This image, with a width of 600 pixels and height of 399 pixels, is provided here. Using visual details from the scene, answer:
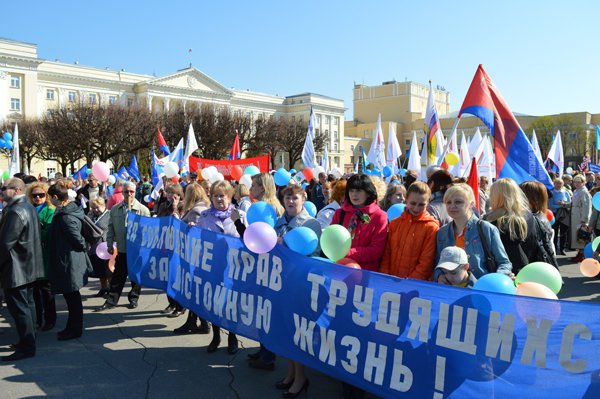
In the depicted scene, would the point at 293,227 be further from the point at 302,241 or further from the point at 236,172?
the point at 236,172

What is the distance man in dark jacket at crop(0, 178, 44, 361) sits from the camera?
4941 mm

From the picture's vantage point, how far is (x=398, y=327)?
127 inches

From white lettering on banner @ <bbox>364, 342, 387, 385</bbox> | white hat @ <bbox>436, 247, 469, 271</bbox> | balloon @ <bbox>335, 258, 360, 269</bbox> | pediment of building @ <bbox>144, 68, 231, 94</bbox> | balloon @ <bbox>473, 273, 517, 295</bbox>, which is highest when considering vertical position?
pediment of building @ <bbox>144, 68, 231, 94</bbox>

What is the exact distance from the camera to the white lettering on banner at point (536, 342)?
2.64 metres

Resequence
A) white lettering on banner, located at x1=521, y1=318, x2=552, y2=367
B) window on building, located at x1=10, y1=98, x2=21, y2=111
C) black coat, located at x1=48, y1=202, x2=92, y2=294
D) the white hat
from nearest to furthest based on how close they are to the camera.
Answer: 1. white lettering on banner, located at x1=521, y1=318, x2=552, y2=367
2. the white hat
3. black coat, located at x1=48, y1=202, x2=92, y2=294
4. window on building, located at x1=10, y1=98, x2=21, y2=111

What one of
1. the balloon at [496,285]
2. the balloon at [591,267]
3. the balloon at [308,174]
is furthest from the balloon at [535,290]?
the balloon at [308,174]

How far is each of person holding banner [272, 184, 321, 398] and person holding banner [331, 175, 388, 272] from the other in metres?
0.39

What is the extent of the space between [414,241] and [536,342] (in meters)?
1.36

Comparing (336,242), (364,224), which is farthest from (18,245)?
(364,224)

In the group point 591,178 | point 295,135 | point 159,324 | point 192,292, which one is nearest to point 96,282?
point 159,324

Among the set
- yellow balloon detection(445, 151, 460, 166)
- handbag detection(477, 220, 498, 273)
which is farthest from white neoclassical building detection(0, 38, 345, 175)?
handbag detection(477, 220, 498, 273)

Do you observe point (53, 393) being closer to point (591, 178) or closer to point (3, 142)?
point (591, 178)

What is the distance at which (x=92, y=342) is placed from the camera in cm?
553

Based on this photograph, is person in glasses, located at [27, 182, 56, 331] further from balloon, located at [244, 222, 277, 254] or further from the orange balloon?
the orange balloon
